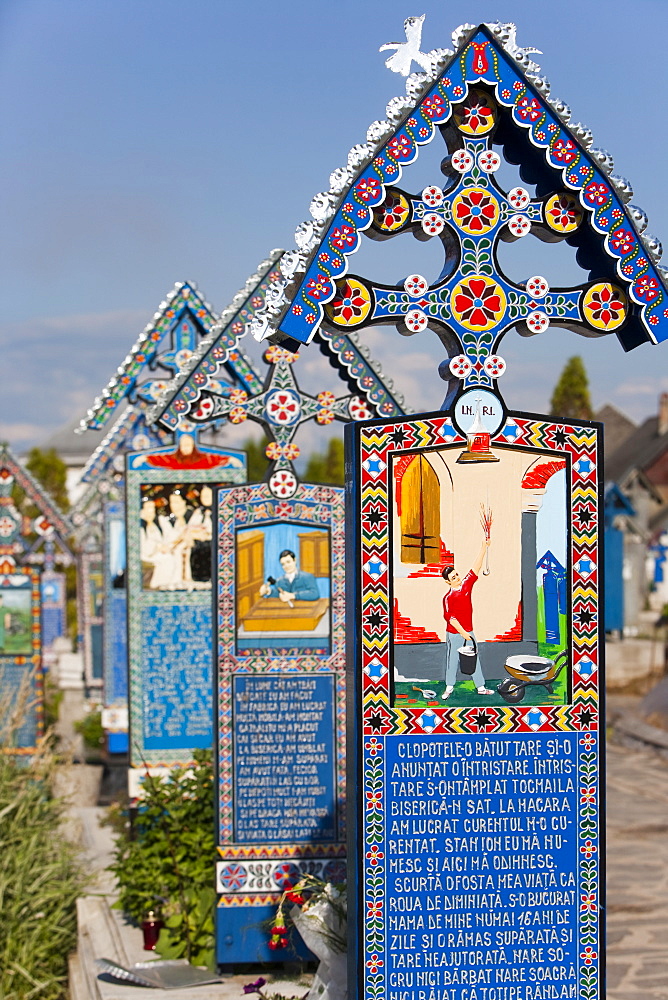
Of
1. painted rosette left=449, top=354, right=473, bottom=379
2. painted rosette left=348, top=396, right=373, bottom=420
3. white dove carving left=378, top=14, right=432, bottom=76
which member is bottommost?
painted rosette left=449, top=354, right=473, bottom=379

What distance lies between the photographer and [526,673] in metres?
4.88

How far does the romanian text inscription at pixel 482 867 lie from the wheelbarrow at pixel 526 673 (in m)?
0.17

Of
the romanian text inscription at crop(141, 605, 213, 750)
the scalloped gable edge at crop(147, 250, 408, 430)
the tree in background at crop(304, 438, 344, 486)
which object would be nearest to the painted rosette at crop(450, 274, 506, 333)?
the scalloped gable edge at crop(147, 250, 408, 430)

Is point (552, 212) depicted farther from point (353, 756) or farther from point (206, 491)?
point (206, 491)

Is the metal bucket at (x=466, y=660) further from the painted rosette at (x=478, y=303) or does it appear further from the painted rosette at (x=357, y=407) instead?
the painted rosette at (x=357, y=407)

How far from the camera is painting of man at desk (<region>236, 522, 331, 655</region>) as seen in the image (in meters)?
7.49

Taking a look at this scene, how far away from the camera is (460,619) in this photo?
15.9ft

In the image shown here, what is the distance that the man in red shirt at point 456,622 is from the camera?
190 inches

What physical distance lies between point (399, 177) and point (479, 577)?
1498 millimetres

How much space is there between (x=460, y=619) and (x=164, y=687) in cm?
530

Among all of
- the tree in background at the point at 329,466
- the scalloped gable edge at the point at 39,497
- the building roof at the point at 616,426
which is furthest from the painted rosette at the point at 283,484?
the building roof at the point at 616,426

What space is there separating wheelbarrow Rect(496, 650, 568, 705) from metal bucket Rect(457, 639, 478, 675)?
0.41 ft

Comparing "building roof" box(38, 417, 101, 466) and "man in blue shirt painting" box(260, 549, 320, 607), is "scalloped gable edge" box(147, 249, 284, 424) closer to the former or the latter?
"man in blue shirt painting" box(260, 549, 320, 607)

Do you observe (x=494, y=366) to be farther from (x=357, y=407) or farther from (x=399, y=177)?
(x=357, y=407)
